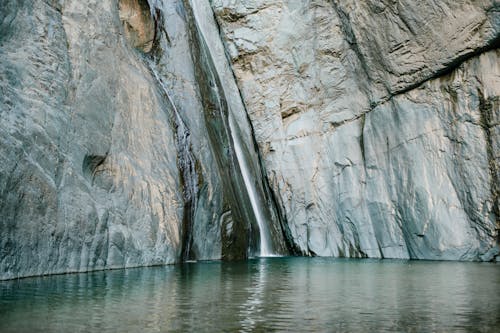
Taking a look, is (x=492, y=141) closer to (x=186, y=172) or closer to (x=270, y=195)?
(x=270, y=195)

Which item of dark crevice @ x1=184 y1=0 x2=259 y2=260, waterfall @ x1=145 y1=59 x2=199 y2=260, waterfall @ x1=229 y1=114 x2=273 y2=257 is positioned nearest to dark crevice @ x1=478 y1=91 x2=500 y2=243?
waterfall @ x1=229 y1=114 x2=273 y2=257

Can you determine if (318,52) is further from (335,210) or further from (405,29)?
(335,210)

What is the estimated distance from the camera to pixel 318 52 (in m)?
20.4

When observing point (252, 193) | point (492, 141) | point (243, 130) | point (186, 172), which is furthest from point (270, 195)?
point (492, 141)

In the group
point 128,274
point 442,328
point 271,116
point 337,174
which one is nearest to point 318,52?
point 271,116

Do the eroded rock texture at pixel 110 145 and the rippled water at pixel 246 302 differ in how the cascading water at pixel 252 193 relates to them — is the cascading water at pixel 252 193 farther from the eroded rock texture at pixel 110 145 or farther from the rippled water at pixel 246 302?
the rippled water at pixel 246 302

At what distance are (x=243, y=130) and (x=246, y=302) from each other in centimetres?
1302

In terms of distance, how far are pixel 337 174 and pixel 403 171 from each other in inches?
91.6

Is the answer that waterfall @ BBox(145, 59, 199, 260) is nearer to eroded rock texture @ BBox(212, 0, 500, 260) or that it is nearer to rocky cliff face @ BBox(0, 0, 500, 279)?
rocky cliff face @ BBox(0, 0, 500, 279)

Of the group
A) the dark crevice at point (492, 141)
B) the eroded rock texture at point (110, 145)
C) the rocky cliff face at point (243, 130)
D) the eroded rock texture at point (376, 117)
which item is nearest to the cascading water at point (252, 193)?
the rocky cliff face at point (243, 130)

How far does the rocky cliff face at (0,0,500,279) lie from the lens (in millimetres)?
11484

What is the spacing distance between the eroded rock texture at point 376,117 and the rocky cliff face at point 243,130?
1.6 inches

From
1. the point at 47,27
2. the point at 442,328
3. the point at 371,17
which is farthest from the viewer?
the point at 371,17

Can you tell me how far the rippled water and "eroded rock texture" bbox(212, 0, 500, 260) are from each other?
18.6 ft
